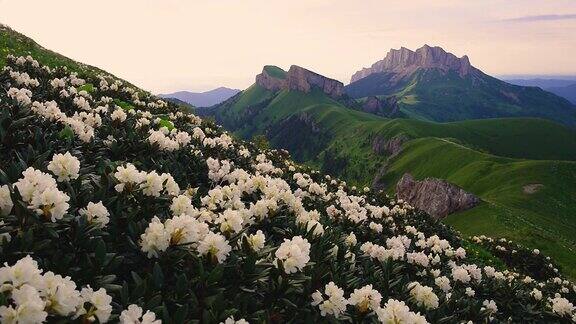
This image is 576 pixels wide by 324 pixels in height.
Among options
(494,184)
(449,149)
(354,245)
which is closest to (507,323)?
(354,245)

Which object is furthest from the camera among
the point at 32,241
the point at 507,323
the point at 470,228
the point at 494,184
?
the point at 494,184

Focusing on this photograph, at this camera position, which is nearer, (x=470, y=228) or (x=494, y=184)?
(x=470, y=228)

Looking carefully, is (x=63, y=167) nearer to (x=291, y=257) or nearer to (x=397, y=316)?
(x=291, y=257)

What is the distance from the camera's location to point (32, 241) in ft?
15.3

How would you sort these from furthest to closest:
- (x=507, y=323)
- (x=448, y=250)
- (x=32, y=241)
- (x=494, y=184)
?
(x=494, y=184) → (x=448, y=250) → (x=507, y=323) → (x=32, y=241)

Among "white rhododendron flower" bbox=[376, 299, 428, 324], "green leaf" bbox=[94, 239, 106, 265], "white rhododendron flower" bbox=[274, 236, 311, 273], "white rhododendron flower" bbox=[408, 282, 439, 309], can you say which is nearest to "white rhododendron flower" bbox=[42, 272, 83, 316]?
"green leaf" bbox=[94, 239, 106, 265]

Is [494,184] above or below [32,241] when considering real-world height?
below

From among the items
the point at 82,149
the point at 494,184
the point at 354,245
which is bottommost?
the point at 494,184

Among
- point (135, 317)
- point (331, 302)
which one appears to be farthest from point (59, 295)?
point (331, 302)

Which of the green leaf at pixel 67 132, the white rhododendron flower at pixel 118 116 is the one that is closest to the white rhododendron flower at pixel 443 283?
the green leaf at pixel 67 132

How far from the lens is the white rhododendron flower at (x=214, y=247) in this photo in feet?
18.8

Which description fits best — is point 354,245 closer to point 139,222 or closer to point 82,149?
point 139,222

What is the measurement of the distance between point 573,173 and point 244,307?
352ft

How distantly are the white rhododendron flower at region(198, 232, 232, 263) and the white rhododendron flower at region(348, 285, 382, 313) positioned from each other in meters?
1.96
